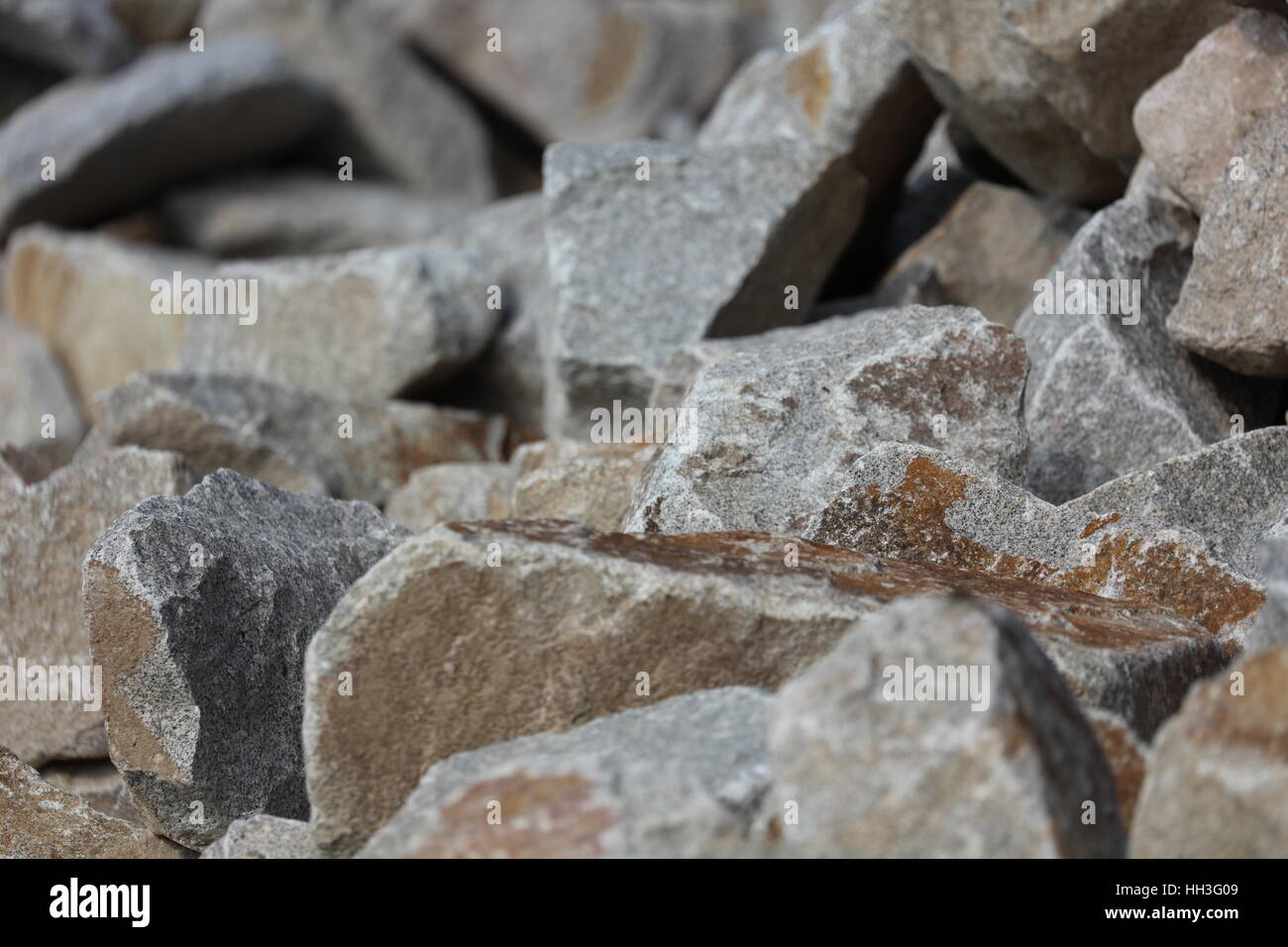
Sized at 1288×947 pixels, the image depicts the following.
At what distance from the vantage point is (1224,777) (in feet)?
5.72

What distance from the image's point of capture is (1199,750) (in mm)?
1767

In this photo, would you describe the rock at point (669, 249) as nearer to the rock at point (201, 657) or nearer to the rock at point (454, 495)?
the rock at point (454, 495)

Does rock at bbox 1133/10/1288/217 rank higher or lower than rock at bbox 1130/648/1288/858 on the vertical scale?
higher

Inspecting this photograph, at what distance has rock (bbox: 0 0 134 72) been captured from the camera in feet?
27.3

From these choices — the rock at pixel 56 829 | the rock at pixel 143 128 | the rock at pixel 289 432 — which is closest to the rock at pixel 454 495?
the rock at pixel 289 432

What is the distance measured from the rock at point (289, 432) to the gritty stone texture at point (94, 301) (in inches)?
110

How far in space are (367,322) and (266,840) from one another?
2.96m

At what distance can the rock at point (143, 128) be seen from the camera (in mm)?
7746

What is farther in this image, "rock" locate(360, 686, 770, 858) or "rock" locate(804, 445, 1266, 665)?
"rock" locate(804, 445, 1266, 665)

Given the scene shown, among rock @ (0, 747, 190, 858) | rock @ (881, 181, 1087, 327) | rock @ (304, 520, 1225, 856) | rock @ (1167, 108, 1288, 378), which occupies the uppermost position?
rock @ (881, 181, 1087, 327)

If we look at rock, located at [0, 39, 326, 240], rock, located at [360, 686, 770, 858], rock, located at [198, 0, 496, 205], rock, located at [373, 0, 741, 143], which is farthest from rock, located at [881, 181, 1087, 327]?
rock, located at [198, 0, 496, 205]

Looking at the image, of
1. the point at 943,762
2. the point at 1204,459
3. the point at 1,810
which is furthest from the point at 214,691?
the point at 1204,459

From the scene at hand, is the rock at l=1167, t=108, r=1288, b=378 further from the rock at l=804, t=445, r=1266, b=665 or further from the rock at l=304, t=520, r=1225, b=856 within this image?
the rock at l=304, t=520, r=1225, b=856
